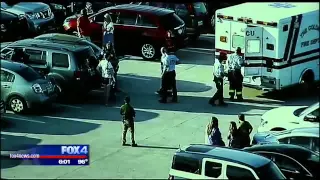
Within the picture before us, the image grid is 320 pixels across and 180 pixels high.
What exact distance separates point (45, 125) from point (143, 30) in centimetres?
623

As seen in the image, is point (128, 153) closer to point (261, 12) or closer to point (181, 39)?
point (261, 12)

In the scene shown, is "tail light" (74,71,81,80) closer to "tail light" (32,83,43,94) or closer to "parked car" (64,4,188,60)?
"tail light" (32,83,43,94)

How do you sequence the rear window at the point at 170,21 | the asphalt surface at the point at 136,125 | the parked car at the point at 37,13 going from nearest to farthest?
the asphalt surface at the point at 136,125
the rear window at the point at 170,21
the parked car at the point at 37,13

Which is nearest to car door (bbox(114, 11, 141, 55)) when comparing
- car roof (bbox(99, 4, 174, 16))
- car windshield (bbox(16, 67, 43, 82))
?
car roof (bbox(99, 4, 174, 16))

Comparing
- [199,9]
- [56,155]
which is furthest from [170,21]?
[56,155]

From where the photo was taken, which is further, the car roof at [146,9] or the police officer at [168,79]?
the car roof at [146,9]

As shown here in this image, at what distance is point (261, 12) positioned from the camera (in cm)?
1780

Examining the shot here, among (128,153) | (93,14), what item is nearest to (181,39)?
(93,14)

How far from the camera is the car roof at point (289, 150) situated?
13.0 meters

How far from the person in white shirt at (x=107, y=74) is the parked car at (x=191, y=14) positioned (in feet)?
21.1

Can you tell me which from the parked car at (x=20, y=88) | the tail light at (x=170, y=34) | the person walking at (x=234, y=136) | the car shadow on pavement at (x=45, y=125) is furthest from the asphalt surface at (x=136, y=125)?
the tail light at (x=170, y=34)

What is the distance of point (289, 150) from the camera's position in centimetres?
1309

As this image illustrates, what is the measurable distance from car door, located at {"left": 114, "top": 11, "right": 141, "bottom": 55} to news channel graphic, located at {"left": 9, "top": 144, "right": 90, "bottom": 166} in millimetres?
7265

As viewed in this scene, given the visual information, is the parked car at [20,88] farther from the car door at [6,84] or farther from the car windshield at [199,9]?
the car windshield at [199,9]
